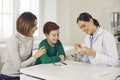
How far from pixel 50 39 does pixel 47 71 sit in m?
0.57

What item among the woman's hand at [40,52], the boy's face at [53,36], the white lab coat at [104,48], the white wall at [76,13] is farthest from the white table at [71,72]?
the white wall at [76,13]

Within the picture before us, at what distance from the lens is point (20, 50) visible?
208cm

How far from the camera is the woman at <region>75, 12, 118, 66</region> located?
6.10 feet

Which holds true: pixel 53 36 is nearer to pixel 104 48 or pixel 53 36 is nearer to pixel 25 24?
pixel 25 24

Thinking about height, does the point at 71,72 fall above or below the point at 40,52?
below

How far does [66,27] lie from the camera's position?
3.21m

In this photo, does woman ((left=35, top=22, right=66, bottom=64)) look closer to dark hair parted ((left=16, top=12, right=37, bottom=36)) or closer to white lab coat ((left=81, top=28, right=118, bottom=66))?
dark hair parted ((left=16, top=12, right=37, bottom=36))

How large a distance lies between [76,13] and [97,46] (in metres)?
1.38

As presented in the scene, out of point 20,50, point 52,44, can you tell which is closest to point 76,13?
point 52,44

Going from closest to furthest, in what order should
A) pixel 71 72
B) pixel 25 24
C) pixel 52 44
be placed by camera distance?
pixel 71 72, pixel 25 24, pixel 52 44

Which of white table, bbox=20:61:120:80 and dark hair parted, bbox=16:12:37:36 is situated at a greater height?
dark hair parted, bbox=16:12:37:36

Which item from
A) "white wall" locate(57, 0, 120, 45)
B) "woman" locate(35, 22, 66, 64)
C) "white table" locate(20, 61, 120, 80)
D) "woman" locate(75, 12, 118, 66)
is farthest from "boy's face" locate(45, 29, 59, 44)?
"white wall" locate(57, 0, 120, 45)

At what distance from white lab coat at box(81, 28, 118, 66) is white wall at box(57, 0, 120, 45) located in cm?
115

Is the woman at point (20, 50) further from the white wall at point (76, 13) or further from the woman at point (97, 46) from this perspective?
the white wall at point (76, 13)
